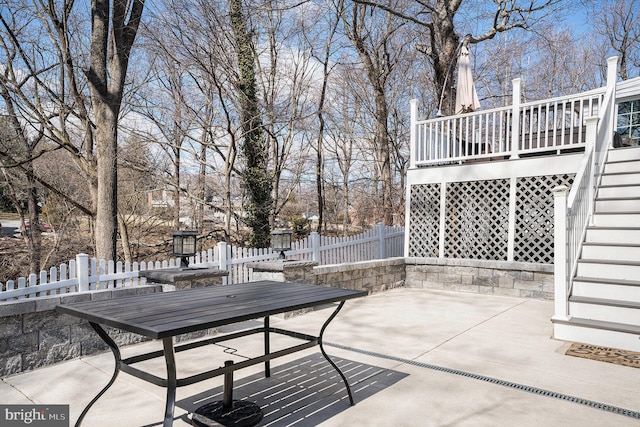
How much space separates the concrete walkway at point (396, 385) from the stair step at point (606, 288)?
0.70 m

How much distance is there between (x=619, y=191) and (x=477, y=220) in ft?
A: 7.07

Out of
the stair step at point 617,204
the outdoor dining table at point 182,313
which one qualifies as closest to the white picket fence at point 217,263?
the outdoor dining table at point 182,313

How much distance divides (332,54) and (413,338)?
1111 centimetres

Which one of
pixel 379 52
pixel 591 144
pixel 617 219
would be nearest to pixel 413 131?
pixel 591 144

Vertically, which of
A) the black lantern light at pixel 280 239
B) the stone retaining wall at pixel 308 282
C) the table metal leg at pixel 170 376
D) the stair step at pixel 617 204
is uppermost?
the stair step at pixel 617 204

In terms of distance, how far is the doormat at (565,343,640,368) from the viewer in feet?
12.0

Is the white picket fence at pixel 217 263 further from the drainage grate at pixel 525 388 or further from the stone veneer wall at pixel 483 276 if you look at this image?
the drainage grate at pixel 525 388

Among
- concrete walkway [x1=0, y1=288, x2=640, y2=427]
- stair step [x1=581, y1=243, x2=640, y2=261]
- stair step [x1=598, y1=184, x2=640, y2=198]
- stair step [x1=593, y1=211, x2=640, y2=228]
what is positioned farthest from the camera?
stair step [x1=598, y1=184, x2=640, y2=198]

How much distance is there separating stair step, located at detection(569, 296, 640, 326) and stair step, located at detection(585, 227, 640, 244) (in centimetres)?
123

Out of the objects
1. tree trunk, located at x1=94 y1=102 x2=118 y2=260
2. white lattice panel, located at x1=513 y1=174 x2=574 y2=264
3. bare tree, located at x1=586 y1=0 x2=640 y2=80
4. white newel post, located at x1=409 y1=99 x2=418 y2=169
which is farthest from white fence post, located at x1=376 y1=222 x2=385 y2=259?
bare tree, located at x1=586 y1=0 x2=640 y2=80

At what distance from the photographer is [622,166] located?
6340 millimetres

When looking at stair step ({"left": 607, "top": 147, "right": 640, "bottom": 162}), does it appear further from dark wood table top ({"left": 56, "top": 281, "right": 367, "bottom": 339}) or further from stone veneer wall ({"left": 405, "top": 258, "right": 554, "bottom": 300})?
dark wood table top ({"left": 56, "top": 281, "right": 367, "bottom": 339})

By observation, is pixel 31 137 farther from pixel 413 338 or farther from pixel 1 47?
pixel 413 338

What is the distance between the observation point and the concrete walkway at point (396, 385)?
262 cm
